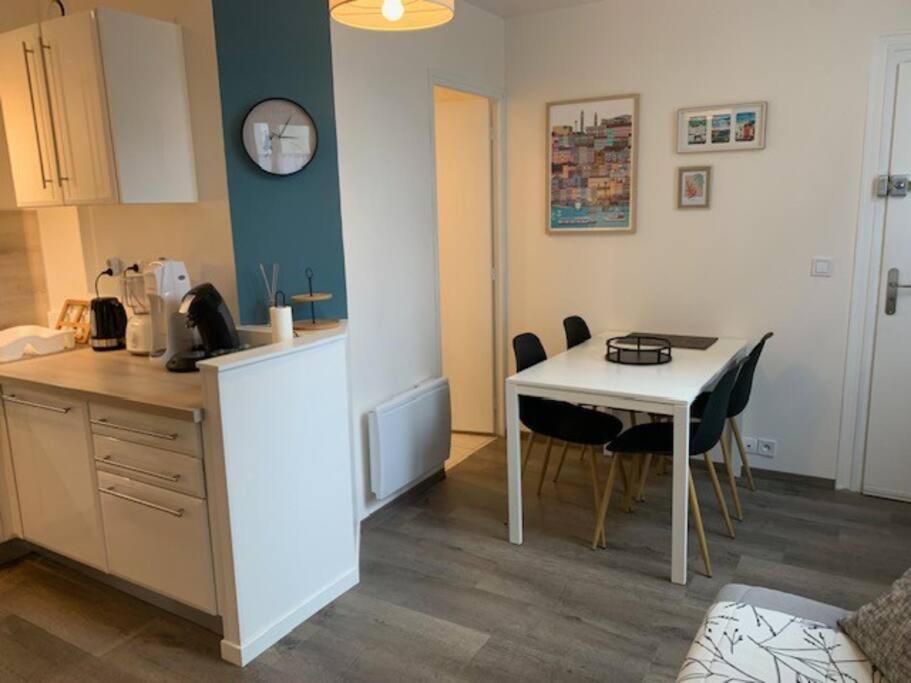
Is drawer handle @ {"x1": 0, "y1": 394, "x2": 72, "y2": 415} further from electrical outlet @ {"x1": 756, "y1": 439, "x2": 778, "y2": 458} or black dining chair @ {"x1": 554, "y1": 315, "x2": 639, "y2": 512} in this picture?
electrical outlet @ {"x1": 756, "y1": 439, "x2": 778, "y2": 458}

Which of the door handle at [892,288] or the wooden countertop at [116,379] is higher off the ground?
the door handle at [892,288]

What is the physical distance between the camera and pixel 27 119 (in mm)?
2787

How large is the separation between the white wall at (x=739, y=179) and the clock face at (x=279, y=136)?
1695mm

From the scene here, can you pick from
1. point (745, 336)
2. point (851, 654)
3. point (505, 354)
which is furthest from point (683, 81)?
point (851, 654)

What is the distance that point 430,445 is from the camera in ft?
12.3

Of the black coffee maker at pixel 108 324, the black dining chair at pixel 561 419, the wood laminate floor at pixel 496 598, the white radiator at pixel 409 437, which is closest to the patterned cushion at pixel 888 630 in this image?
the wood laminate floor at pixel 496 598

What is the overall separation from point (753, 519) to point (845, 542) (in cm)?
39

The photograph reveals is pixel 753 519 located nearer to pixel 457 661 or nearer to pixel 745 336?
pixel 745 336

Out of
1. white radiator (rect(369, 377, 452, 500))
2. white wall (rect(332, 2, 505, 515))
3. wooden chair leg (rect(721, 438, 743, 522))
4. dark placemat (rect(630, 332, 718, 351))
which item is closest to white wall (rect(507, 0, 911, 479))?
dark placemat (rect(630, 332, 718, 351))

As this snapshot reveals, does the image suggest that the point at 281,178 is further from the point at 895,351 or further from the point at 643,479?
the point at 895,351

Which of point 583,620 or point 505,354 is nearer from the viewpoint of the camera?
point 583,620

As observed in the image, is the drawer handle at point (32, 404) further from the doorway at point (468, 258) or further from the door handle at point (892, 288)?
the door handle at point (892, 288)

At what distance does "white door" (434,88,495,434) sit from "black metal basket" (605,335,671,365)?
1.08 meters

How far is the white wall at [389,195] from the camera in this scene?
312 centimetres
